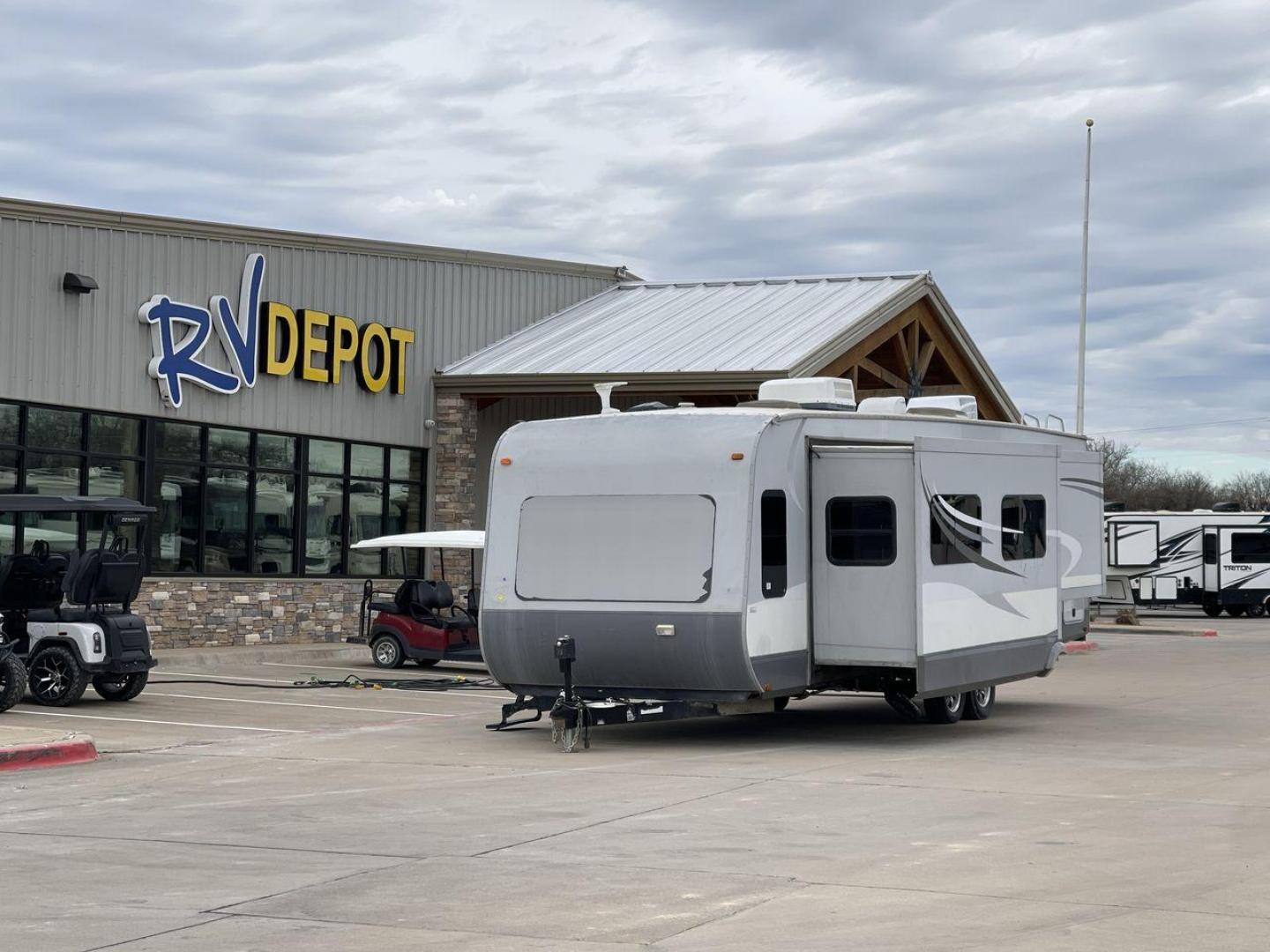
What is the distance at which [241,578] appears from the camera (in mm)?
27297

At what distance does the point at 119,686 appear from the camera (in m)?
18.9

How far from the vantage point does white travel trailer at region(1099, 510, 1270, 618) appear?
46.0 metres

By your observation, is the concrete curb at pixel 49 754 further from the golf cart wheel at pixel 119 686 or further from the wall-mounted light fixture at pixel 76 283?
the wall-mounted light fixture at pixel 76 283

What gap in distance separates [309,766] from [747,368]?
15.0m

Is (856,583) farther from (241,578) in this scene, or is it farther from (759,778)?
(241,578)

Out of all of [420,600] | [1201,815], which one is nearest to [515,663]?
[1201,815]

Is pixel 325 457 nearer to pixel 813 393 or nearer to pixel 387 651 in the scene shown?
pixel 387 651

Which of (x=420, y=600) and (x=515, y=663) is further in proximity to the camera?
(x=420, y=600)

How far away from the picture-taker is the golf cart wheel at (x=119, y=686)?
18.8 m

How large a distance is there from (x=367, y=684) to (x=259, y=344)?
25.1ft

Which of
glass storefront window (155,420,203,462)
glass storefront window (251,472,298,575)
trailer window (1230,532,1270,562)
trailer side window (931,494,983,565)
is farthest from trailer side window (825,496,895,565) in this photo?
trailer window (1230,532,1270,562)

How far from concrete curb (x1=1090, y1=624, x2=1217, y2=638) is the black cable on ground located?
20.1 metres

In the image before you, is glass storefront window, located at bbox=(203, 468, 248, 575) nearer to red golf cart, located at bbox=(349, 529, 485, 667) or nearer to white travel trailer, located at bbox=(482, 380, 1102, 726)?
red golf cart, located at bbox=(349, 529, 485, 667)

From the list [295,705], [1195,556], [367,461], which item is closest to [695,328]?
[367,461]
